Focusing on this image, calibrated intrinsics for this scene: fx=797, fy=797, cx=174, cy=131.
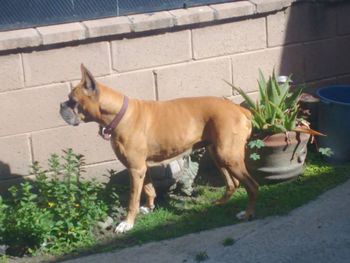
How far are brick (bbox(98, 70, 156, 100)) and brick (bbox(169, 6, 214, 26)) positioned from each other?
52 cm

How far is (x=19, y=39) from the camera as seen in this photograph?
6.30 m

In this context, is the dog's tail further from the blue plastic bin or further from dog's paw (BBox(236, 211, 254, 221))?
the blue plastic bin

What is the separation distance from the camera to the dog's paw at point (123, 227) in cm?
622

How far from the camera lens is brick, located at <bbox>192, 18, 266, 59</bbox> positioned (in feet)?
23.1

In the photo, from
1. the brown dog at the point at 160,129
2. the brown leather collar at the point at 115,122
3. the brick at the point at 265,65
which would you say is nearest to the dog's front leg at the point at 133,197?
the brown dog at the point at 160,129

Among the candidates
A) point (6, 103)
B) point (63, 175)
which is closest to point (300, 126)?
point (63, 175)

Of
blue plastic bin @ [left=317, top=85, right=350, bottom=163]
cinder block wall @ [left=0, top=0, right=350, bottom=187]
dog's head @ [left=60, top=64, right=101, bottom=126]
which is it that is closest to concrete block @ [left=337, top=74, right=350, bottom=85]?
cinder block wall @ [left=0, top=0, right=350, bottom=187]

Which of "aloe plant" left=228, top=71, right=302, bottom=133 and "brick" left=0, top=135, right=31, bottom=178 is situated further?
"aloe plant" left=228, top=71, right=302, bottom=133

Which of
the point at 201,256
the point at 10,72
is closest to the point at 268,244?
the point at 201,256

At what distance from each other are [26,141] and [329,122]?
274cm

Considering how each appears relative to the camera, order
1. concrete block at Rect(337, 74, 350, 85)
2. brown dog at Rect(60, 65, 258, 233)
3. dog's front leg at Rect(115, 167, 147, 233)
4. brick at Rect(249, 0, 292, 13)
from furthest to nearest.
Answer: concrete block at Rect(337, 74, 350, 85), brick at Rect(249, 0, 292, 13), dog's front leg at Rect(115, 167, 147, 233), brown dog at Rect(60, 65, 258, 233)

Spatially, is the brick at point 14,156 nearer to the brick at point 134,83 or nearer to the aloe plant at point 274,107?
the brick at point 134,83

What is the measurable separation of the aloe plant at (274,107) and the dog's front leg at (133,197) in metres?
1.15

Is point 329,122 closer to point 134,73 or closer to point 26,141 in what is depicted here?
point 134,73
